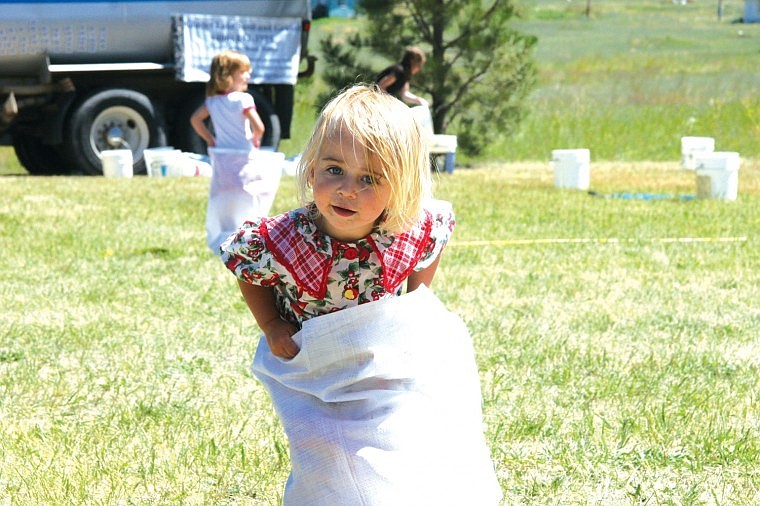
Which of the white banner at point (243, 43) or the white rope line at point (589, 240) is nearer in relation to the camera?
the white rope line at point (589, 240)

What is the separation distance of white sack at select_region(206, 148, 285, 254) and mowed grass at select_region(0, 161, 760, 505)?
0.26 meters

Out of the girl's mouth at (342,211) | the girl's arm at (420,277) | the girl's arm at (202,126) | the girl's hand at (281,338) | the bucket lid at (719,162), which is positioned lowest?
the bucket lid at (719,162)

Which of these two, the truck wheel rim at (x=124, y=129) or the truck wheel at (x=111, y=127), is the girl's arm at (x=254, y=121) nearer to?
the truck wheel at (x=111, y=127)

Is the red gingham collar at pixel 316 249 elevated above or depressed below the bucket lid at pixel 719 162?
above

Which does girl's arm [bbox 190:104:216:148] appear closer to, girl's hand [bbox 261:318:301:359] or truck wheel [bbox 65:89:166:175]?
girl's hand [bbox 261:318:301:359]

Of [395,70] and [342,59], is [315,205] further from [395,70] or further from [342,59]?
[342,59]

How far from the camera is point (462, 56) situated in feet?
59.4

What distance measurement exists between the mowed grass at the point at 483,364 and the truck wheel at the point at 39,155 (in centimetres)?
593

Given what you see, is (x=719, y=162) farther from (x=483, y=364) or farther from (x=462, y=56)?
(x=483, y=364)

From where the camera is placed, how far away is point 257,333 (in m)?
5.66

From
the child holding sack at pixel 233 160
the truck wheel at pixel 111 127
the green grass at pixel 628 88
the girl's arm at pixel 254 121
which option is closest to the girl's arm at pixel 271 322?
the child holding sack at pixel 233 160

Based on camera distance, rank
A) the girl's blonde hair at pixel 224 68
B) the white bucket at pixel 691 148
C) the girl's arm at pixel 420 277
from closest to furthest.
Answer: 1. the girl's arm at pixel 420 277
2. the girl's blonde hair at pixel 224 68
3. the white bucket at pixel 691 148

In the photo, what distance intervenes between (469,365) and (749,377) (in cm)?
236

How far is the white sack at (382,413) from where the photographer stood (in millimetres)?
2670
